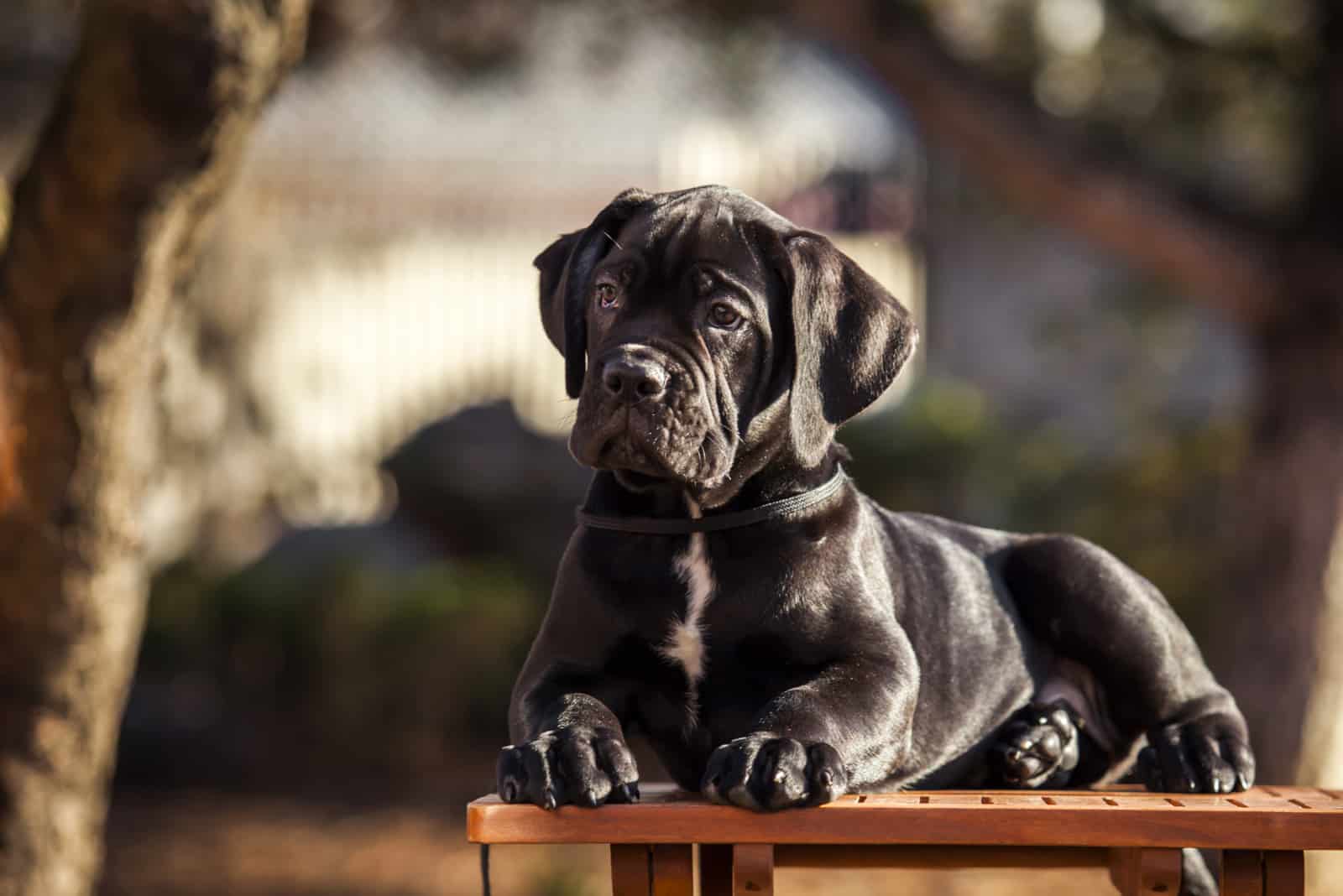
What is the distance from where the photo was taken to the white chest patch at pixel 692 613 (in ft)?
9.16

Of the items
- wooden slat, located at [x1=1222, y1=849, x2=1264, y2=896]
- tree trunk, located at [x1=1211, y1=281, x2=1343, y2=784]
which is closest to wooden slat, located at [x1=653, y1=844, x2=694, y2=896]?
wooden slat, located at [x1=1222, y1=849, x2=1264, y2=896]

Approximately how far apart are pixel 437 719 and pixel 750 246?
6019 millimetres

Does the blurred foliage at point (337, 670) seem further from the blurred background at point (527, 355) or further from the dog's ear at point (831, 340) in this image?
the dog's ear at point (831, 340)

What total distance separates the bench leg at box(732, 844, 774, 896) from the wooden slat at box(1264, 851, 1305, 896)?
0.86 meters

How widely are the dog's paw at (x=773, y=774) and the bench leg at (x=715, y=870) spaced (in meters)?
0.39

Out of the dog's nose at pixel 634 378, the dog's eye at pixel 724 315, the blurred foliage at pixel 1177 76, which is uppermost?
the blurred foliage at pixel 1177 76

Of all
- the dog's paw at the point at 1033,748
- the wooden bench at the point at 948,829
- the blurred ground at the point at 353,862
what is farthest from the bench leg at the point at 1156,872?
the blurred ground at the point at 353,862

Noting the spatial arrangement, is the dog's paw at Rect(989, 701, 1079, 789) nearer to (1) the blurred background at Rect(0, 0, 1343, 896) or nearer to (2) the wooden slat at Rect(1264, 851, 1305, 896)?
(2) the wooden slat at Rect(1264, 851, 1305, 896)

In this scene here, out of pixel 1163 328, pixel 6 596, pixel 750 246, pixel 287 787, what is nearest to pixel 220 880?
pixel 287 787

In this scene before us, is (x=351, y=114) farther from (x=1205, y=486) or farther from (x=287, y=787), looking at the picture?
(x=1205, y=486)

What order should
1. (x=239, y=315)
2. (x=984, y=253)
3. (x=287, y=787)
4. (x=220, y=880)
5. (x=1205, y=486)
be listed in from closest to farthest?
(x=220, y=880) < (x=287, y=787) < (x=1205, y=486) < (x=239, y=315) < (x=984, y=253)

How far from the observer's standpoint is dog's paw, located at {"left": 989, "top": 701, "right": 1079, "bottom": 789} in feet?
10.2

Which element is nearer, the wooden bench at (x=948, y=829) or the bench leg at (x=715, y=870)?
the wooden bench at (x=948, y=829)

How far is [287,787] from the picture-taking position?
27.1ft
